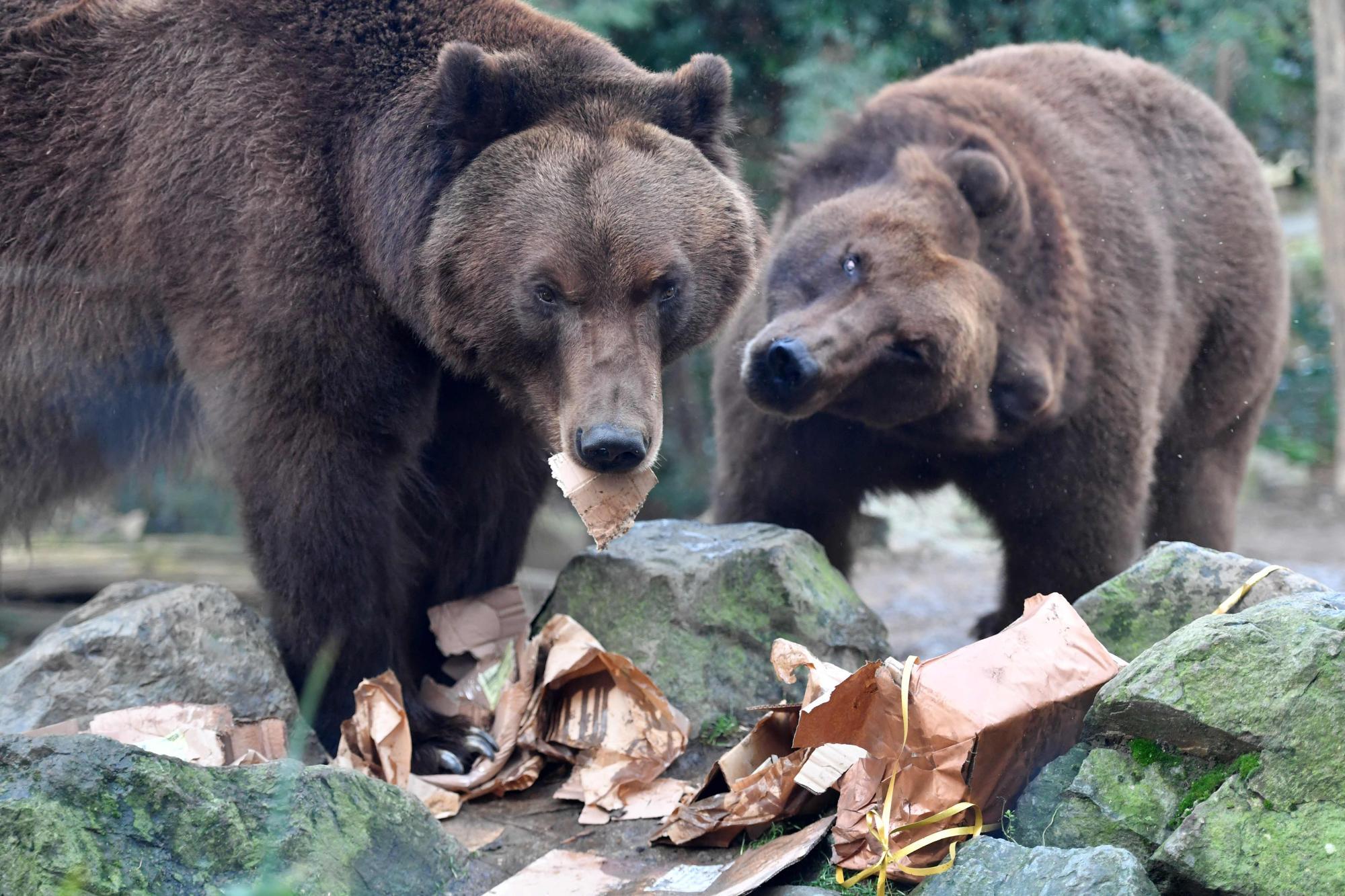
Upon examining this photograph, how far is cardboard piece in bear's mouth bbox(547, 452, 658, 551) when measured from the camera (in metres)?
3.37

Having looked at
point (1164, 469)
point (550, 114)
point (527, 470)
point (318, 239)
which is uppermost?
point (550, 114)

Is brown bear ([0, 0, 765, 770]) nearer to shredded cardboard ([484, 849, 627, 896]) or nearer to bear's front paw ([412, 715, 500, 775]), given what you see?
bear's front paw ([412, 715, 500, 775])

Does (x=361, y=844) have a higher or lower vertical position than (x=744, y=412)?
lower

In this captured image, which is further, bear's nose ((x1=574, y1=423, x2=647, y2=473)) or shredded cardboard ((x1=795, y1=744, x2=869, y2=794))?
bear's nose ((x1=574, y1=423, x2=647, y2=473))

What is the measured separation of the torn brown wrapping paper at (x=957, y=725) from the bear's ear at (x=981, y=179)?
6.09ft

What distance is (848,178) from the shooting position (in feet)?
15.8

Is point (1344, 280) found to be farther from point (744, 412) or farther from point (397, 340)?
point (397, 340)

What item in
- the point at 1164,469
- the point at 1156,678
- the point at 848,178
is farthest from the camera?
the point at 1164,469

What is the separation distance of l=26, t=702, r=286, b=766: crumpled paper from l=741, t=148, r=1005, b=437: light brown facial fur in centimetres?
170

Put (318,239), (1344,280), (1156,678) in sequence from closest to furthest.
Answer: (1156,678) < (318,239) < (1344,280)

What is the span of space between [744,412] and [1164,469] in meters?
1.90

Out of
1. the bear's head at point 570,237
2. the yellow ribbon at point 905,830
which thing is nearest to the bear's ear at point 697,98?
the bear's head at point 570,237

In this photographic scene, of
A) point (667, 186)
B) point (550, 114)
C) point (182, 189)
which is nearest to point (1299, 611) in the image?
point (667, 186)

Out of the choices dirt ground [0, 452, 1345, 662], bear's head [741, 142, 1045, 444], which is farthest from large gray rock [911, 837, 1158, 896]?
dirt ground [0, 452, 1345, 662]
